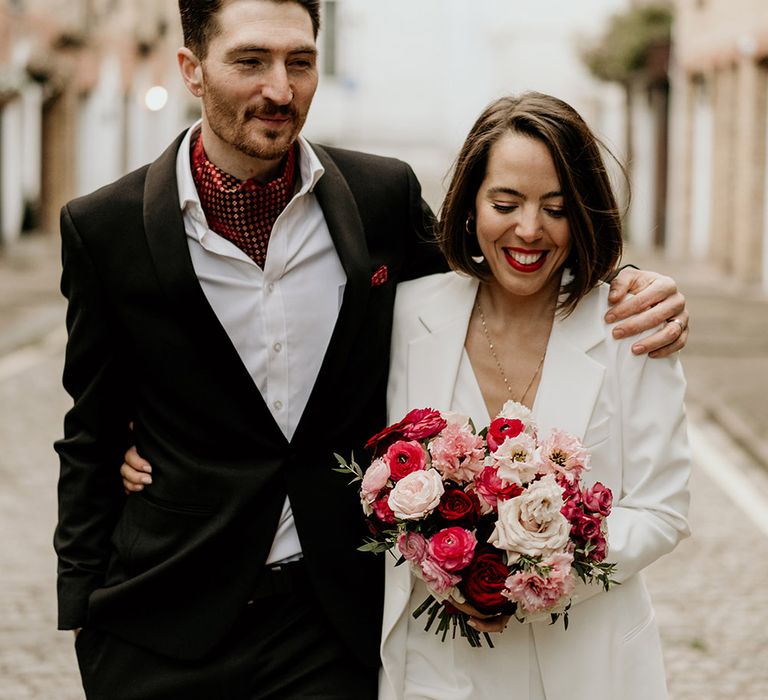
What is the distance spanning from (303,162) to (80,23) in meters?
29.2

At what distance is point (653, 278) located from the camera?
11.4 feet

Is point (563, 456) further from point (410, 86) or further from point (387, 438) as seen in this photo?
point (410, 86)

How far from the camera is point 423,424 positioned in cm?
309

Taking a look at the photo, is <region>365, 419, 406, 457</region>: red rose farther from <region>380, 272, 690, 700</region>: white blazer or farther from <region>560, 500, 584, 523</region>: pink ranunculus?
<region>560, 500, 584, 523</region>: pink ranunculus

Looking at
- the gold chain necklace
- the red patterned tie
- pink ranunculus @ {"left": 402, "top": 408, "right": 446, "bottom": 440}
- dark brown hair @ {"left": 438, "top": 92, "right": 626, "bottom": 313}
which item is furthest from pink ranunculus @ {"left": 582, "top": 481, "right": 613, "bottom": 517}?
the red patterned tie

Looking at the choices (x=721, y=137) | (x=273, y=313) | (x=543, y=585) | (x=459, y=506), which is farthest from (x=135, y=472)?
(x=721, y=137)

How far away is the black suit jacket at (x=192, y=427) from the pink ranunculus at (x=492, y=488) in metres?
0.48

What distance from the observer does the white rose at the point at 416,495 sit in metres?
2.97

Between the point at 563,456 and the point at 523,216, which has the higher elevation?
the point at 523,216

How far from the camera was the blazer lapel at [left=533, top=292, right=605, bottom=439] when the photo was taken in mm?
3312

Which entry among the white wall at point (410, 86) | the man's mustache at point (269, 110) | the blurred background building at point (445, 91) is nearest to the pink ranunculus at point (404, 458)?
the man's mustache at point (269, 110)

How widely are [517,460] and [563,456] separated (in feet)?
0.35

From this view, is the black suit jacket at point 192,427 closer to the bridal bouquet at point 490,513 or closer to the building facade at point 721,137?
the bridal bouquet at point 490,513

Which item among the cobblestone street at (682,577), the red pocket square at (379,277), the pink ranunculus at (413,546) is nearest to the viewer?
the pink ranunculus at (413,546)
